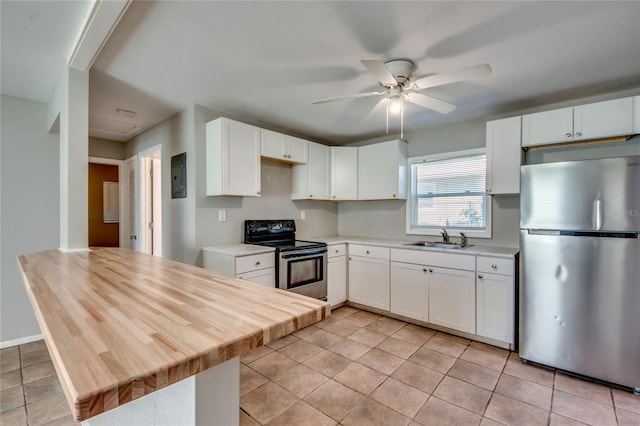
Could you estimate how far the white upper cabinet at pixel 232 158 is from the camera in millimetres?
2971

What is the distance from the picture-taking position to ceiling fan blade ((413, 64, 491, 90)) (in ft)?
5.58

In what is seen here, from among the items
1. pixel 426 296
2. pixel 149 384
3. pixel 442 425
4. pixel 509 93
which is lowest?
pixel 442 425

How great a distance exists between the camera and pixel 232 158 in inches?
119

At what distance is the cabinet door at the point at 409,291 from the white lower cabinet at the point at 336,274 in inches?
26.5

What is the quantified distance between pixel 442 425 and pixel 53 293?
2.09 meters

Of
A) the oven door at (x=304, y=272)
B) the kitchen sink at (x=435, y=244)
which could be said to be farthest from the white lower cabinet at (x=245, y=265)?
the kitchen sink at (x=435, y=244)

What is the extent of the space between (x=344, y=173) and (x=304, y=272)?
5.20 ft

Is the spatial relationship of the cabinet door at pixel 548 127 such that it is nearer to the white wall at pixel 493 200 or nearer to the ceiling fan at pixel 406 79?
the white wall at pixel 493 200

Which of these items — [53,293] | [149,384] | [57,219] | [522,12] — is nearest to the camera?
[149,384]

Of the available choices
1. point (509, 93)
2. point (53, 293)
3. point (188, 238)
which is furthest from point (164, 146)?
point (509, 93)

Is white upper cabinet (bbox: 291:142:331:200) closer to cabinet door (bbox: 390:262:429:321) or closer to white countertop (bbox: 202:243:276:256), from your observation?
white countertop (bbox: 202:243:276:256)

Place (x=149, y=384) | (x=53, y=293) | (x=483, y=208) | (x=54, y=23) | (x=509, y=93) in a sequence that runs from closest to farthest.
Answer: (x=149, y=384) → (x=53, y=293) → (x=54, y=23) → (x=509, y=93) → (x=483, y=208)

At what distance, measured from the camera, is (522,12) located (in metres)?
1.62

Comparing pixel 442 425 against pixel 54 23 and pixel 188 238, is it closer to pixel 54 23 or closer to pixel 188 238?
pixel 188 238
